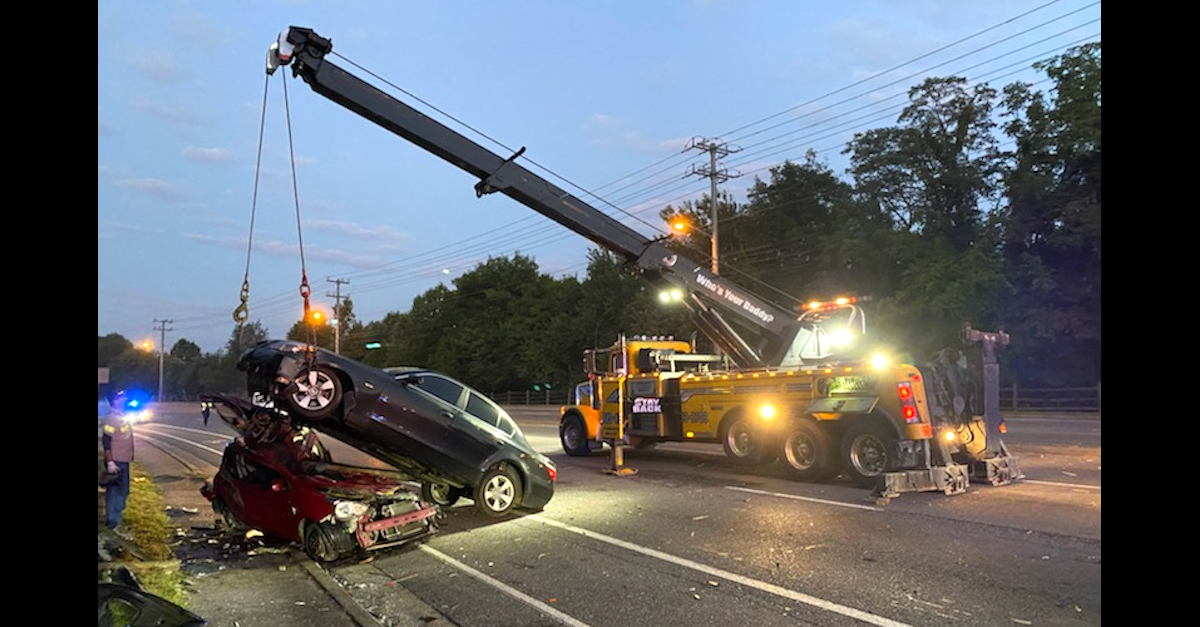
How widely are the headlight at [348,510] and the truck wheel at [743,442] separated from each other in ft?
25.0

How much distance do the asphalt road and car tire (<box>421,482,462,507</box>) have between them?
203 mm

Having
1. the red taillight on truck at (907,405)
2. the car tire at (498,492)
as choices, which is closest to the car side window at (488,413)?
the car tire at (498,492)

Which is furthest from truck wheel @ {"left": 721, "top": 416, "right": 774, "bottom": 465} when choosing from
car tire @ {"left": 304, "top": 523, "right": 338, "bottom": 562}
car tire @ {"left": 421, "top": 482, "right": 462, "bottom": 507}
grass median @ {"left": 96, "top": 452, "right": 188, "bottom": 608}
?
grass median @ {"left": 96, "top": 452, "right": 188, "bottom": 608}

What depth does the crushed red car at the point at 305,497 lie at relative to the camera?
681 centimetres

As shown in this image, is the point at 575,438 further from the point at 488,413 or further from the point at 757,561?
the point at 757,561

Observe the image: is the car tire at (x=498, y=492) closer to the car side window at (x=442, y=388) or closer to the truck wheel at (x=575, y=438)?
the car side window at (x=442, y=388)

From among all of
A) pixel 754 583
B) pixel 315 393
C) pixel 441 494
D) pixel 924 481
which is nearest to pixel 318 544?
pixel 315 393

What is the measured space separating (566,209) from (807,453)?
20.1 ft

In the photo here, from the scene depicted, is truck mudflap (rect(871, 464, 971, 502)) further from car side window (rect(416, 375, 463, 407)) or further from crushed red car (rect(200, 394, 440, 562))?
crushed red car (rect(200, 394, 440, 562))

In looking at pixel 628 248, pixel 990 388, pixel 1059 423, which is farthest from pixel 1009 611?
pixel 1059 423

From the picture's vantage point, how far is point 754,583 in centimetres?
590

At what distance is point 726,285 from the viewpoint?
1534cm
